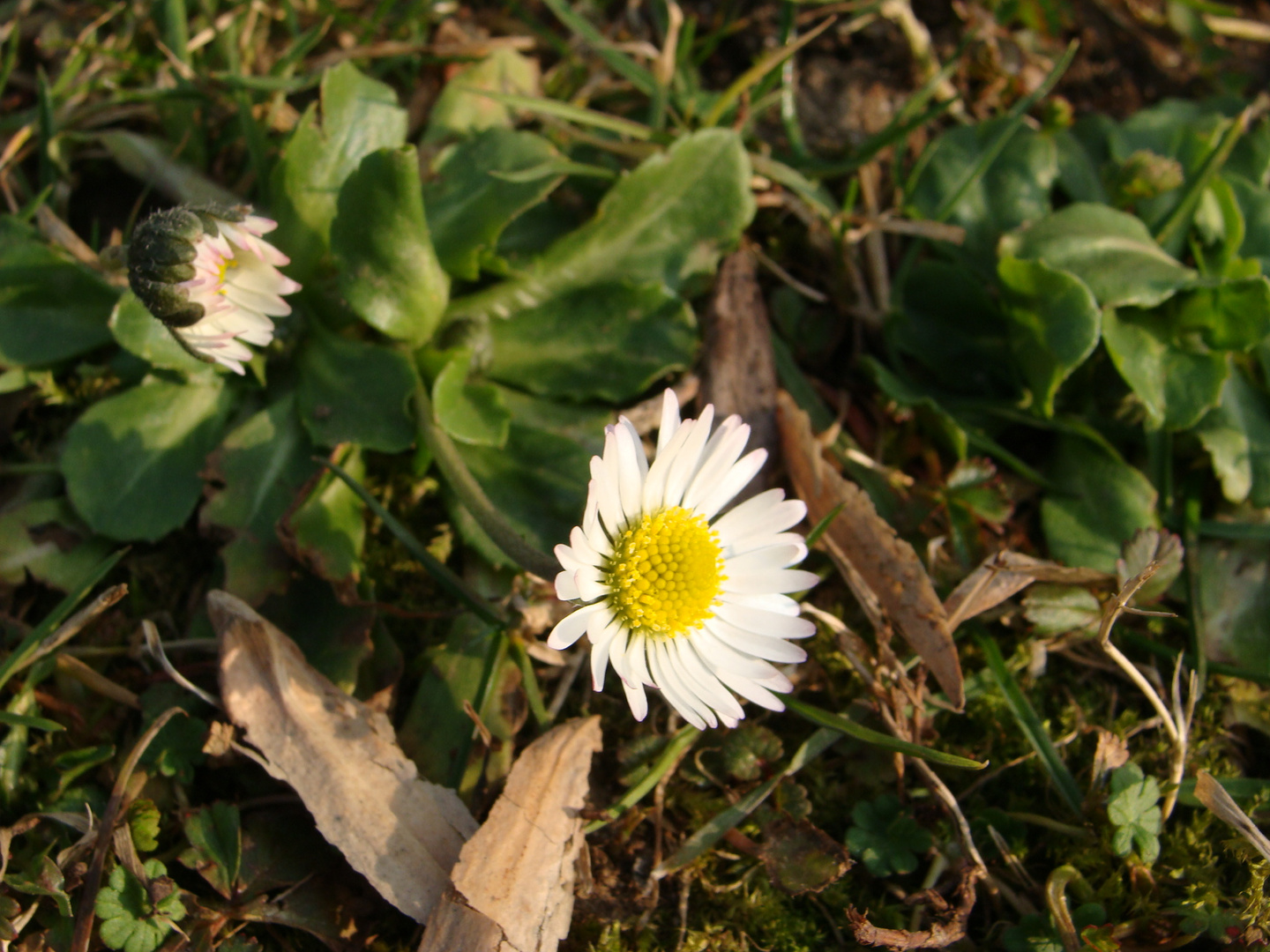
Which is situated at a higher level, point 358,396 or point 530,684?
point 358,396

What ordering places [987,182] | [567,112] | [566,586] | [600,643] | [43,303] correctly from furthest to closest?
[987,182], [567,112], [43,303], [600,643], [566,586]

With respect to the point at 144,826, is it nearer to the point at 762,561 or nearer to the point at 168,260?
the point at 168,260

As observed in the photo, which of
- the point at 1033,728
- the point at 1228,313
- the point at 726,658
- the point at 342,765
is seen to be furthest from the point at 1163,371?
the point at 342,765

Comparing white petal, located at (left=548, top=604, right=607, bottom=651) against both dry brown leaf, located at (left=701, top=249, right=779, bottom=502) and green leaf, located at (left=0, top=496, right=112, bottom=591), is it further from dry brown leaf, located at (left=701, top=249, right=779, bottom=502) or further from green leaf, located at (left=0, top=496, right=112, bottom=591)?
green leaf, located at (left=0, top=496, right=112, bottom=591)

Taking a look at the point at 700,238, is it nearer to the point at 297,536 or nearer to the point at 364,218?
the point at 364,218

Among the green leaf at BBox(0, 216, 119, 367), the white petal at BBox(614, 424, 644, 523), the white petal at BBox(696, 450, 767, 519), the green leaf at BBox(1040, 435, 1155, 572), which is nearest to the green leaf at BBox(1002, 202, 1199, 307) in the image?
the green leaf at BBox(1040, 435, 1155, 572)

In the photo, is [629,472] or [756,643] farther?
Result: [756,643]

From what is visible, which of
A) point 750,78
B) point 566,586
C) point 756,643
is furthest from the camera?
point 750,78
